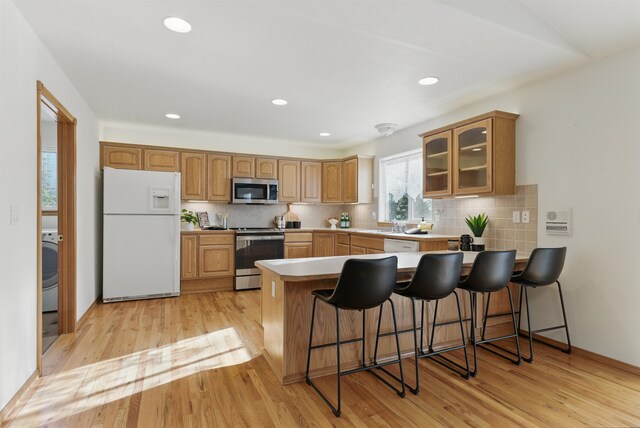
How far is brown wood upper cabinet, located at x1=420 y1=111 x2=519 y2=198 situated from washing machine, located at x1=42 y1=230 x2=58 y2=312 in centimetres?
417

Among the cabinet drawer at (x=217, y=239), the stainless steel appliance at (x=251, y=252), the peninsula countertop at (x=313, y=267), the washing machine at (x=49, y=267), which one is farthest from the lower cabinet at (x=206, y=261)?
the peninsula countertop at (x=313, y=267)

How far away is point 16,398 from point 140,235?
2.62 meters

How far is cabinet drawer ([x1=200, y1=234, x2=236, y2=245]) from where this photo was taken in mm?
5094

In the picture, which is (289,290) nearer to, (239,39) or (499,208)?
(239,39)

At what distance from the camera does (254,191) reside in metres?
5.68

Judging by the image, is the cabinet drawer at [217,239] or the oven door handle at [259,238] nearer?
the cabinet drawer at [217,239]

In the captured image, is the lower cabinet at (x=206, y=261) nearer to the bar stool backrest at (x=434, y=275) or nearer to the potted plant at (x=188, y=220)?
the potted plant at (x=188, y=220)

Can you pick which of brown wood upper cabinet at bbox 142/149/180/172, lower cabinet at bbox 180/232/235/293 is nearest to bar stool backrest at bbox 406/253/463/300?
lower cabinet at bbox 180/232/235/293

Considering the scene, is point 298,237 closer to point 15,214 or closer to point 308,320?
point 308,320

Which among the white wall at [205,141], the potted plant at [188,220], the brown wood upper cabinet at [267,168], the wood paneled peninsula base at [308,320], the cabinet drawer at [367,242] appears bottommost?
the wood paneled peninsula base at [308,320]

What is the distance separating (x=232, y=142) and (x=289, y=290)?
13.2ft

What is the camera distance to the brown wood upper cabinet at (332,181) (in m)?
6.12

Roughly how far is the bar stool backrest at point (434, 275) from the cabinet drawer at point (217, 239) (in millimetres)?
3431

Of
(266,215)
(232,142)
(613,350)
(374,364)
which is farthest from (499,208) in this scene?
(232,142)
